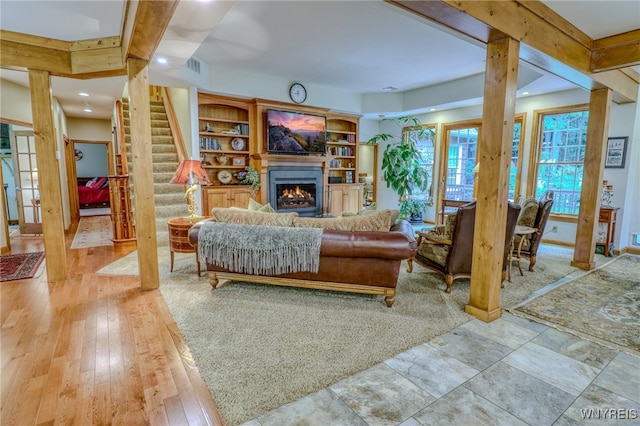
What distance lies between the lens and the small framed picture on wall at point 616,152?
199 inches

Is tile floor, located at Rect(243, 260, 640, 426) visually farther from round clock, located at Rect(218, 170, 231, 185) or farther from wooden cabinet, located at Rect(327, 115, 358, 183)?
wooden cabinet, located at Rect(327, 115, 358, 183)

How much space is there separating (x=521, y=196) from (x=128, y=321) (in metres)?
6.49

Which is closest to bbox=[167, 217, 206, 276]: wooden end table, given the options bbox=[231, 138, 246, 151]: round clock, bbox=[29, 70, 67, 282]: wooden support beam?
bbox=[29, 70, 67, 282]: wooden support beam

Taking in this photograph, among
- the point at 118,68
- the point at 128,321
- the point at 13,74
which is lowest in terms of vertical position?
the point at 128,321

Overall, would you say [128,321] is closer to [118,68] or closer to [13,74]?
[118,68]

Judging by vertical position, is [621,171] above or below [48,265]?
above

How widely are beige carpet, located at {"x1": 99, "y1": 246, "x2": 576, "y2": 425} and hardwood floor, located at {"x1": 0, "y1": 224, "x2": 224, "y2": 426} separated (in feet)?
0.48

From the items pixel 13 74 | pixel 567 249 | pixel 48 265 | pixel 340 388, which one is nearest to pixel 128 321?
pixel 48 265

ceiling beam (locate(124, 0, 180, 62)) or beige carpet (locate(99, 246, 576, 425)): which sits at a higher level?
ceiling beam (locate(124, 0, 180, 62))

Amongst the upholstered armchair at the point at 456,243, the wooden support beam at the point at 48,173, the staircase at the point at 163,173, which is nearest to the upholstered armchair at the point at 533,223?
the upholstered armchair at the point at 456,243

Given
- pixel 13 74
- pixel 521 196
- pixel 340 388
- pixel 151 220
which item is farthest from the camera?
pixel 521 196

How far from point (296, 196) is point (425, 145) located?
11.2ft

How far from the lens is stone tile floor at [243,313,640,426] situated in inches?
67.2

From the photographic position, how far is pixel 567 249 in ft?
18.3
